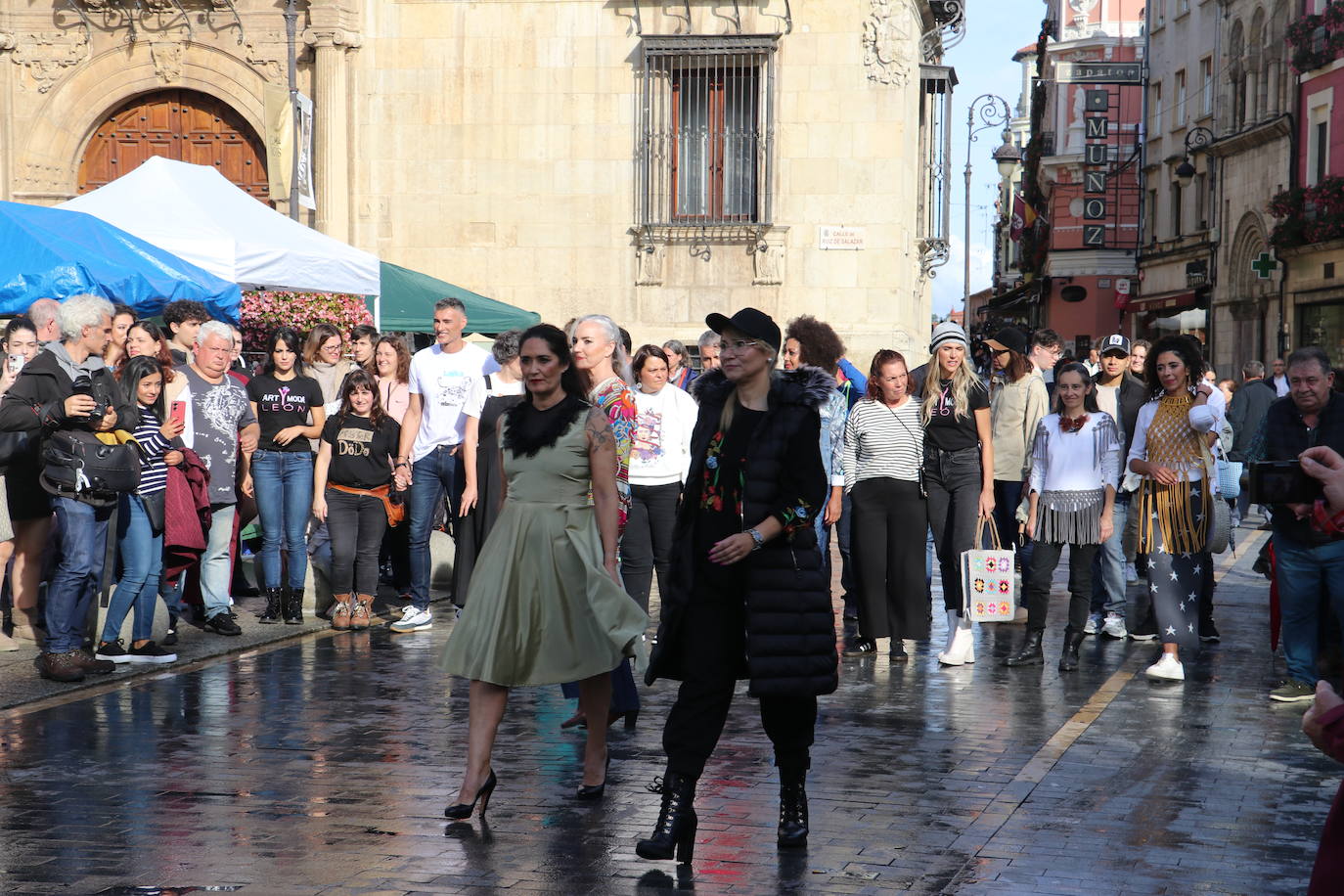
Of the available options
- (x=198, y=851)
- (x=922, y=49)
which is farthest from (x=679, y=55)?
(x=198, y=851)

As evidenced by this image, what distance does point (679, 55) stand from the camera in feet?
70.9

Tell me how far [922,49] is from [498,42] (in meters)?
6.42

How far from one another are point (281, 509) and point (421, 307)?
7.79m

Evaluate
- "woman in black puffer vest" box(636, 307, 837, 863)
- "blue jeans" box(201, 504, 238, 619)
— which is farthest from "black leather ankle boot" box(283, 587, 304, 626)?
"woman in black puffer vest" box(636, 307, 837, 863)

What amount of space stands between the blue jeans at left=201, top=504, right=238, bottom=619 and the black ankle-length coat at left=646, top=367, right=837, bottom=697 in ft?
18.0

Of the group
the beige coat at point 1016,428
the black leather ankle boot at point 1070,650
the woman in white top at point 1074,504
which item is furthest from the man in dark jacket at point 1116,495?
the black leather ankle boot at point 1070,650

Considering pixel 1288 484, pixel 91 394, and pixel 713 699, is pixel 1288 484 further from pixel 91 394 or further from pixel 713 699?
pixel 91 394

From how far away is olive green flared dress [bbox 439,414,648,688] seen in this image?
243 inches

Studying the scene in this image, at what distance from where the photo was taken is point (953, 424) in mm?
9984

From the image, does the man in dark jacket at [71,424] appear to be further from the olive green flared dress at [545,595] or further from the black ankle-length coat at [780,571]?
the black ankle-length coat at [780,571]

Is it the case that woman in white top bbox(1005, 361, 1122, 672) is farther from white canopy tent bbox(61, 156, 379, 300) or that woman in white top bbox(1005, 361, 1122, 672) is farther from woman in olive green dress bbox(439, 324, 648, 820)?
white canopy tent bbox(61, 156, 379, 300)

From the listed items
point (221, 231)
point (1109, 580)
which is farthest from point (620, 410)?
point (221, 231)

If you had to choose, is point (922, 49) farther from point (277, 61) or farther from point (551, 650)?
point (551, 650)

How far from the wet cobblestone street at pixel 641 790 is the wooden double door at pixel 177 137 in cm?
1439
